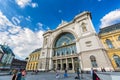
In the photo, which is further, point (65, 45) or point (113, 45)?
point (65, 45)

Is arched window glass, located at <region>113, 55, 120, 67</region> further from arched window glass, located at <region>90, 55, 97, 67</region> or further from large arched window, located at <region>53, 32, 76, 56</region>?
large arched window, located at <region>53, 32, 76, 56</region>

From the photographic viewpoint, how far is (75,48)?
88.4ft

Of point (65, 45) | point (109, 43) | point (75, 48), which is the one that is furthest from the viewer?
point (65, 45)

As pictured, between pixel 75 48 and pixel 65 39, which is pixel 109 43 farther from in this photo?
pixel 65 39

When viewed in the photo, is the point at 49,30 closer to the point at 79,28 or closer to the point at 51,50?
the point at 51,50

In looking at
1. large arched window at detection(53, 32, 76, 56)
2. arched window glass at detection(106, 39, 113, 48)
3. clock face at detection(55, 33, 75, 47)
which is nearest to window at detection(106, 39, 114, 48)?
arched window glass at detection(106, 39, 113, 48)

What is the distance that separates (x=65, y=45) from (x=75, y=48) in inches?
175

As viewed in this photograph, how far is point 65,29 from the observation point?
31500 mm

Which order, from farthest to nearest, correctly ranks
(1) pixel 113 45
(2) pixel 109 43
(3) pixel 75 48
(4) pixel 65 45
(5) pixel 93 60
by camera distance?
(4) pixel 65 45 < (3) pixel 75 48 < (2) pixel 109 43 < (5) pixel 93 60 < (1) pixel 113 45

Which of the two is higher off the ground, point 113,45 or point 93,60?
point 113,45

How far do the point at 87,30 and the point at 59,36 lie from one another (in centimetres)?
1336

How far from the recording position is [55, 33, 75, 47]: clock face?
97.1ft

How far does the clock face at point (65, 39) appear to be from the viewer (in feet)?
97.1

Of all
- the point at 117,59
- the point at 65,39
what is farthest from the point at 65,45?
the point at 117,59
